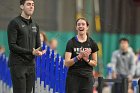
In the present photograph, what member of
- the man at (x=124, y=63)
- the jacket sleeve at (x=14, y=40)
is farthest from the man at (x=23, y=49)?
the man at (x=124, y=63)

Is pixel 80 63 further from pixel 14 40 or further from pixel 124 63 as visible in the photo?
pixel 124 63

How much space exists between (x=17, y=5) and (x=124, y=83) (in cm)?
236

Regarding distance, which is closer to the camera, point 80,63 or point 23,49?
point 23,49

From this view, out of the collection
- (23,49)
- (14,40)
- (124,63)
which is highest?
(14,40)

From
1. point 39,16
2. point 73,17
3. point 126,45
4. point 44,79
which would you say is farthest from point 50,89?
point 73,17

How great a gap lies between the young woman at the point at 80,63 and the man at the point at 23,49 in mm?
512

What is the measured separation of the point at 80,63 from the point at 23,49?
0.89m

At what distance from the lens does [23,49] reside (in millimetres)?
9336

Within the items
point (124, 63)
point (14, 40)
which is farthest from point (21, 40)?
point (124, 63)

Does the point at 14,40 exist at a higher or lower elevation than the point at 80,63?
higher

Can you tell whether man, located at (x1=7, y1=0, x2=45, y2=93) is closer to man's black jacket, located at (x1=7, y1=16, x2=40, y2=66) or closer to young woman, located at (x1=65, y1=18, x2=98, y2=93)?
man's black jacket, located at (x1=7, y1=16, x2=40, y2=66)

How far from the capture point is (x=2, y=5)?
39.2 ft

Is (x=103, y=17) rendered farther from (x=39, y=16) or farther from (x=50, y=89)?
(x=50, y=89)

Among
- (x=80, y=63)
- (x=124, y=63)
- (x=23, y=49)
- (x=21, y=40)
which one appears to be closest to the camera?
(x=23, y=49)
